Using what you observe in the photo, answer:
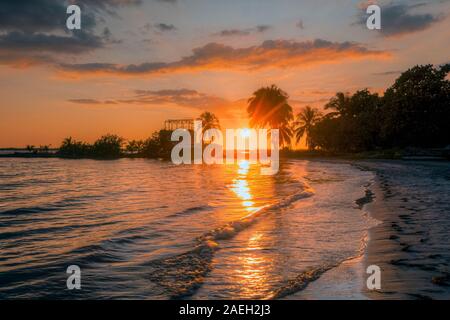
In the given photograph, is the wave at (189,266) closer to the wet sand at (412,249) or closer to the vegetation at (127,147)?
the wet sand at (412,249)

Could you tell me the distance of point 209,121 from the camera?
9825cm

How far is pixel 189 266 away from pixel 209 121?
9208cm

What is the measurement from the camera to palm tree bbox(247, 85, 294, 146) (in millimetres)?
82250

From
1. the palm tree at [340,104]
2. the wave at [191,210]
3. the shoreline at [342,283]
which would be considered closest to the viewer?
the shoreline at [342,283]

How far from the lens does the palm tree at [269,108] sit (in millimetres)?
82250

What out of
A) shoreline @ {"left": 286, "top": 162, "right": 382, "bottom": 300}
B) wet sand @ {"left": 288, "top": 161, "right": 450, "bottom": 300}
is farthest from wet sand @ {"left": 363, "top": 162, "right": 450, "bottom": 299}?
shoreline @ {"left": 286, "top": 162, "right": 382, "bottom": 300}

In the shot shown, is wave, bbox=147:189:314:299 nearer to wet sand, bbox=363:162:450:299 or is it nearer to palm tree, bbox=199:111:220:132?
wet sand, bbox=363:162:450:299

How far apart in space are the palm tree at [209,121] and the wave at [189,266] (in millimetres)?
87247

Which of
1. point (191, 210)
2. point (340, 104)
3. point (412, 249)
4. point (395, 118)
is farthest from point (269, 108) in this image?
point (412, 249)

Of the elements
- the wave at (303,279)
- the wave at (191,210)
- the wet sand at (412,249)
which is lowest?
the wave at (191,210)

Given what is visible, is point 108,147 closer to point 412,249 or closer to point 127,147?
point 127,147

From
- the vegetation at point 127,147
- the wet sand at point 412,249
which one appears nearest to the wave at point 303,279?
the wet sand at point 412,249

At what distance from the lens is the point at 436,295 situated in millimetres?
4820
